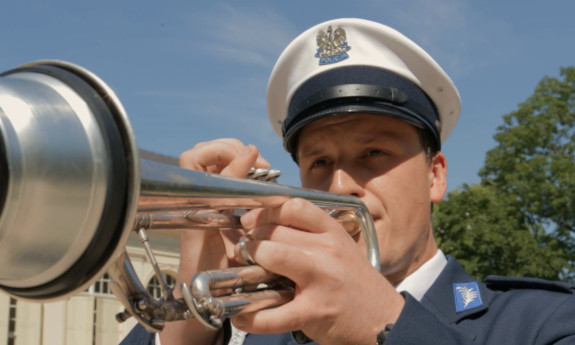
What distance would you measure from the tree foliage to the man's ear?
55.1 feet

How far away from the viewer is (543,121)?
21.2m

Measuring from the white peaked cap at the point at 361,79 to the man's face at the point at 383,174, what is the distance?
0.07 meters

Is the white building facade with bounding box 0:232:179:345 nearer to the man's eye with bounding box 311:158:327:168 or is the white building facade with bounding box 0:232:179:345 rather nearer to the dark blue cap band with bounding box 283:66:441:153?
the dark blue cap band with bounding box 283:66:441:153

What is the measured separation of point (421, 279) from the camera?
122 inches

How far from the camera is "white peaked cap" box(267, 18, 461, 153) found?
3.09m

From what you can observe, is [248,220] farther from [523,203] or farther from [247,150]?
[523,203]

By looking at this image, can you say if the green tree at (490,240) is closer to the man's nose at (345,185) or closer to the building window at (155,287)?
the building window at (155,287)

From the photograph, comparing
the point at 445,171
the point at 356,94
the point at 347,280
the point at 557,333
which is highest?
the point at 356,94

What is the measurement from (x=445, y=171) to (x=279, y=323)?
168cm

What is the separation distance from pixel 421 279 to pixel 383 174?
0.48m

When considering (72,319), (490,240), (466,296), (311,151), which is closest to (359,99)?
(311,151)

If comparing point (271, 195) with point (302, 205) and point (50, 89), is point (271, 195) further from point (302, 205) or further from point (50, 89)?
point (50, 89)

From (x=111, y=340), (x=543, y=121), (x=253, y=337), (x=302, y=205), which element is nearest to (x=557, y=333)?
(x=302, y=205)

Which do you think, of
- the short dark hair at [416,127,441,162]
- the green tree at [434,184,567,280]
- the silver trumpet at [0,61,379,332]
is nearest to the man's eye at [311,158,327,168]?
the short dark hair at [416,127,441,162]
